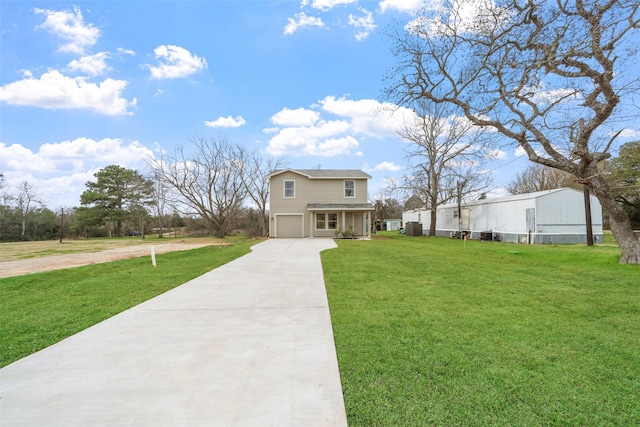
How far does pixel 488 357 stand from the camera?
2988mm

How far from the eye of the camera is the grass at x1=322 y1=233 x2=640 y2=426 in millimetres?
2172

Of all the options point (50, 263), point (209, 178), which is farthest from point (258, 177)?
point (50, 263)

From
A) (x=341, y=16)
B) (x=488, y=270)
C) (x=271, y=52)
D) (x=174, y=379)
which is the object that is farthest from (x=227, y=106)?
(x=174, y=379)

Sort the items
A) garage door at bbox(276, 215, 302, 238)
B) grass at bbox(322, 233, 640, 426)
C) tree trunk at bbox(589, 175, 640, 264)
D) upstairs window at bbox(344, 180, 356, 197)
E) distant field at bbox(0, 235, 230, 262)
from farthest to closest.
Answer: upstairs window at bbox(344, 180, 356, 197) < garage door at bbox(276, 215, 302, 238) < distant field at bbox(0, 235, 230, 262) < tree trunk at bbox(589, 175, 640, 264) < grass at bbox(322, 233, 640, 426)

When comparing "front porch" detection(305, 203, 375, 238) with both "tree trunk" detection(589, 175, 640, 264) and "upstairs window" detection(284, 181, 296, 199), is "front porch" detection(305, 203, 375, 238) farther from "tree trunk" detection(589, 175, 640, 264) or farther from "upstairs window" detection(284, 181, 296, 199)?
"tree trunk" detection(589, 175, 640, 264)

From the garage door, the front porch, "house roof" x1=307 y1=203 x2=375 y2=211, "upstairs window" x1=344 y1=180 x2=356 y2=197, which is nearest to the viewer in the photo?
"house roof" x1=307 y1=203 x2=375 y2=211

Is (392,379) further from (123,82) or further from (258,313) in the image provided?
(123,82)

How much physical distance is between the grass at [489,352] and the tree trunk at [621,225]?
305cm

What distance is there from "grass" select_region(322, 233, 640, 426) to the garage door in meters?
17.2

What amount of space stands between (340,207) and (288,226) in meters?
4.25

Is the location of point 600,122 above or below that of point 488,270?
above

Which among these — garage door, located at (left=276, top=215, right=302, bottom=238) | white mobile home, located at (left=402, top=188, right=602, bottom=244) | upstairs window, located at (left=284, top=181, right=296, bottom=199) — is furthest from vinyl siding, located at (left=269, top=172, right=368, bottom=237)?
white mobile home, located at (left=402, top=188, right=602, bottom=244)

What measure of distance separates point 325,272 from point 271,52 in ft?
32.9

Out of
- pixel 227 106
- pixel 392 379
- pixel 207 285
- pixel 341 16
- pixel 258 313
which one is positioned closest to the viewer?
pixel 392 379
